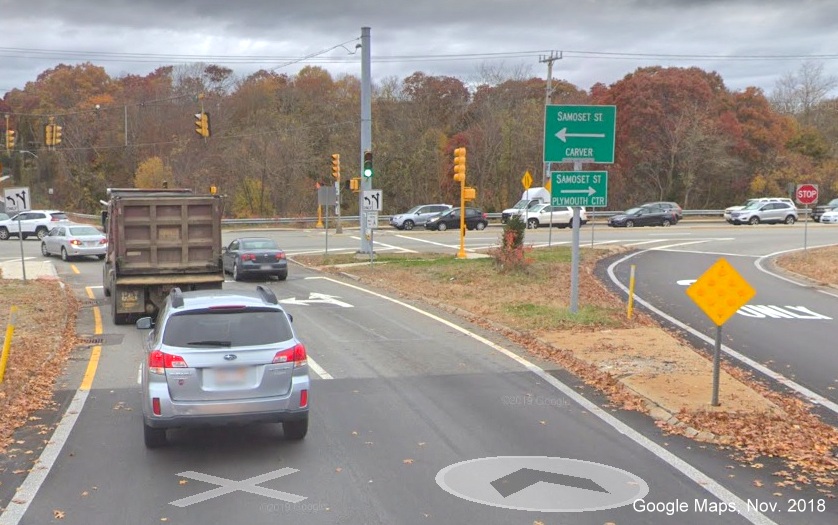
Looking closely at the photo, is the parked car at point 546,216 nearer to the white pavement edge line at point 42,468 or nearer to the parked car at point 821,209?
the parked car at point 821,209

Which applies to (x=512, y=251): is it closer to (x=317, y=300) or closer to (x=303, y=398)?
(x=317, y=300)

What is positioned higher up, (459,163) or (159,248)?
(459,163)

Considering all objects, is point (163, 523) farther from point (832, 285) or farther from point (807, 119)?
point (807, 119)

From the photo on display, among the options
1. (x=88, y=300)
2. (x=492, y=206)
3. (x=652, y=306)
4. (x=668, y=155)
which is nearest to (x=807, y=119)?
(x=668, y=155)

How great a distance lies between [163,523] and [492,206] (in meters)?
62.3

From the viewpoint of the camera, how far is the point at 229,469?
7.47m

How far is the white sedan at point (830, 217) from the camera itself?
5644 cm

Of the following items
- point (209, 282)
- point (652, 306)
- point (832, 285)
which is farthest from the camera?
point (832, 285)

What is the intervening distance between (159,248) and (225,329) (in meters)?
9.94

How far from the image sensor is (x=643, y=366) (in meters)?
11.9

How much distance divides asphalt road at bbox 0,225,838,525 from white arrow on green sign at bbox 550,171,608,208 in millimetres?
4233

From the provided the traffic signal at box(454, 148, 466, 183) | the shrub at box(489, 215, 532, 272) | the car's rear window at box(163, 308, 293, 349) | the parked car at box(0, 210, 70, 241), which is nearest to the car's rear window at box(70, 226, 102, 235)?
the parked car at box(0, 210, 70, 241)

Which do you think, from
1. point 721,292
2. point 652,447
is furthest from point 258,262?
point 652,447

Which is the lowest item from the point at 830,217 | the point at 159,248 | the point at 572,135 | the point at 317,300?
the point at 317,300
